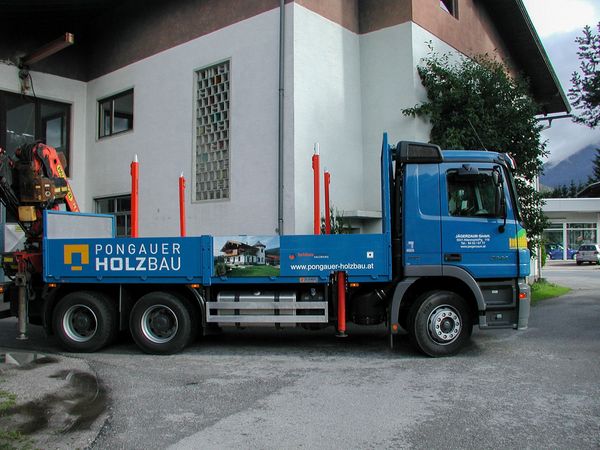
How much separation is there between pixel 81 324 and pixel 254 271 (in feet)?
9.25

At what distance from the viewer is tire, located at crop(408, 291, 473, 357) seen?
287 inches

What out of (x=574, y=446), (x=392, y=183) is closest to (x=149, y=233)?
(x=392, y=183)

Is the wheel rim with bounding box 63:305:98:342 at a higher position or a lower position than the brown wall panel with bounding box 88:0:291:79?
lower

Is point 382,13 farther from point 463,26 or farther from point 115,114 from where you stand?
point 115,114

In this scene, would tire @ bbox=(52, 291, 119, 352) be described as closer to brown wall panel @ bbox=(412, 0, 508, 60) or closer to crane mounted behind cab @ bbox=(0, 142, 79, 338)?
crane mounted behind cab @ bbox=(0, 142, 79, 338)

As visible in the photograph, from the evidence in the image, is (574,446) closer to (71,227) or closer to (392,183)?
(392,183)

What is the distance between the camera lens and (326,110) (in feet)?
40.4

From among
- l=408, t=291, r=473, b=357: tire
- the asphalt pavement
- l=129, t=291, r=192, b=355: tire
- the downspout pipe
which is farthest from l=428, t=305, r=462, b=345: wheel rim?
the downspout pipe

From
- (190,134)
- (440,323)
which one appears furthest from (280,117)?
(440,323)

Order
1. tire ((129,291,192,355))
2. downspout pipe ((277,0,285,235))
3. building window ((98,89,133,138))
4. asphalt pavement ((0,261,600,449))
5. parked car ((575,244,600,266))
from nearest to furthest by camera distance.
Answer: asphalt pavement ((0,261,600,449)) < tire ((129,291,192,355)) < downspout pipe ((277,0,285,235)) < building window ((98,89,133,138)) < parked car ((575,244,600,266))

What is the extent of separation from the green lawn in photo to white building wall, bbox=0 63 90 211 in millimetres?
10591

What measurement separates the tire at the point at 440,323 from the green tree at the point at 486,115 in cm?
589

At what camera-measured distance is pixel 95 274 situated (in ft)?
25.9

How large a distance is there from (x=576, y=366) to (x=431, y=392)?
2.47 meters
